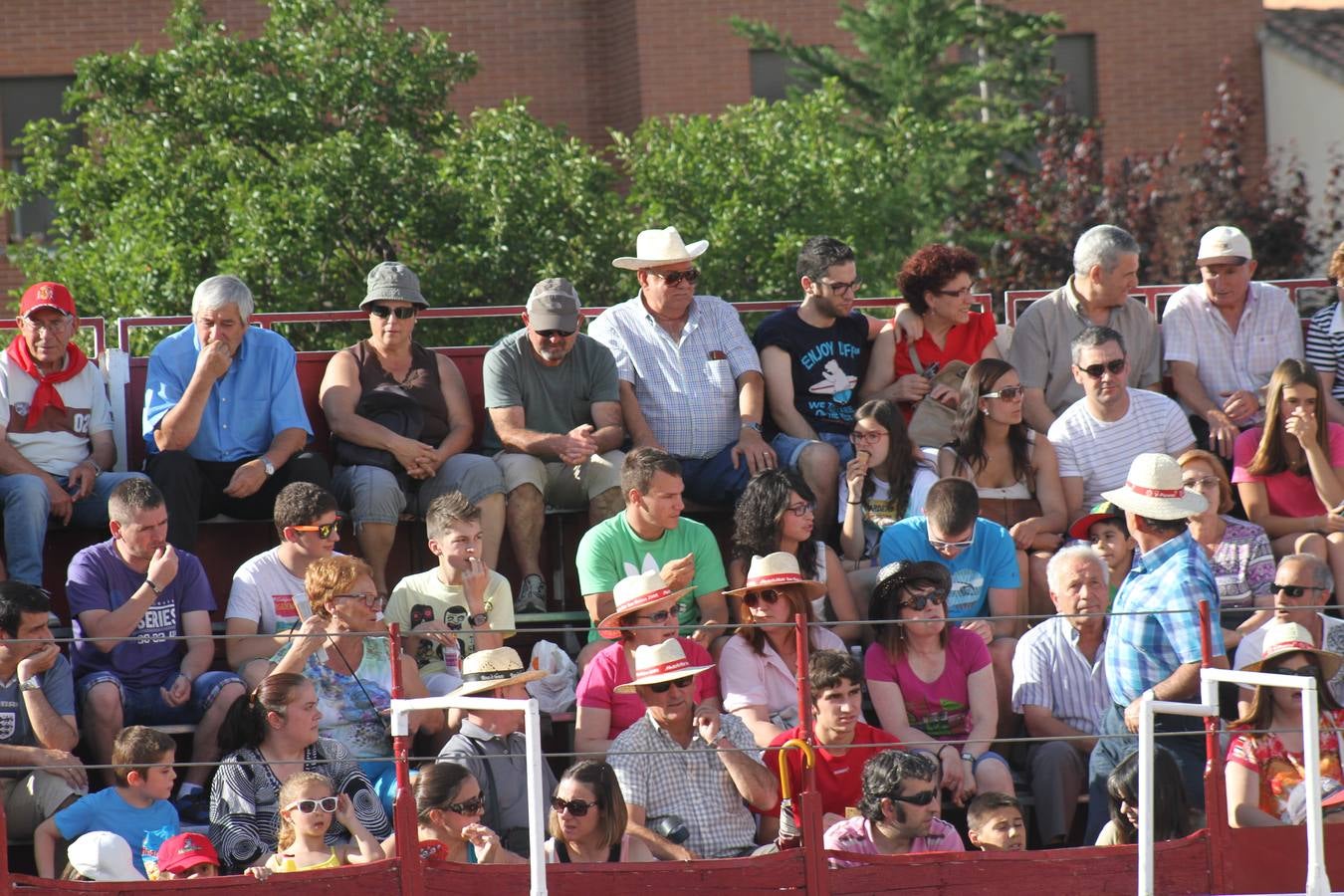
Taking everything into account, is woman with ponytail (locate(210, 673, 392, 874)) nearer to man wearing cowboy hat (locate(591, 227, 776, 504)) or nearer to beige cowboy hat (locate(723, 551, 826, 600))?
beige cowboy hat (locate(723, 551, 826, 600))

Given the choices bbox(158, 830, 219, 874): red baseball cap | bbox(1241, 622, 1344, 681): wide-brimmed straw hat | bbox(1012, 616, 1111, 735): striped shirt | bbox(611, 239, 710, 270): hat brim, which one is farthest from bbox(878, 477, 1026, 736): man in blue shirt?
bbox(158, 830, 219, 874): red baseball cap

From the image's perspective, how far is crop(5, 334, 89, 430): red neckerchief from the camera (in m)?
8.83

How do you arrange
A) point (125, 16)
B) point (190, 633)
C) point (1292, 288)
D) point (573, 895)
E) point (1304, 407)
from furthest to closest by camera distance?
1. point (125, 16)
2. point (1292, 288)
3. point (1304, 407)
4. point (190, 633)
5. point (573, 895)

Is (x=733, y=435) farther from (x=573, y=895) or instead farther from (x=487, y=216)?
(x=487, y=216)

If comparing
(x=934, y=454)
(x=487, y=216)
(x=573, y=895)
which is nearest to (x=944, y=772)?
(x=573, y=895)

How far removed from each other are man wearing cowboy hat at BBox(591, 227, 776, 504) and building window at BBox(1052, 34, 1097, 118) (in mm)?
13713

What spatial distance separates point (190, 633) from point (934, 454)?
3499 millimetres

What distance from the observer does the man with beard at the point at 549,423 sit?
9062mm

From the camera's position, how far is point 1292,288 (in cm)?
1094

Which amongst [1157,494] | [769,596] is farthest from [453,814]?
[1157,494]

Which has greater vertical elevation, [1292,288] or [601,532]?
[1292,288]

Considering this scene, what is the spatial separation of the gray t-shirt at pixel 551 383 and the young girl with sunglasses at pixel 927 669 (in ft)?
6.55

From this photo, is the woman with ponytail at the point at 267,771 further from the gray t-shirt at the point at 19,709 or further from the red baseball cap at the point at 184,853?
the gray t-shirt at the point at 19,709

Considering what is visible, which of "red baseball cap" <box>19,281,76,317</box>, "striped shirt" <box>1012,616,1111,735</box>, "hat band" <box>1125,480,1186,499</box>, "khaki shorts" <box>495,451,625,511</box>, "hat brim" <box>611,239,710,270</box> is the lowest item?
"striped shirt" <box>1012,616,1111,735</box>
